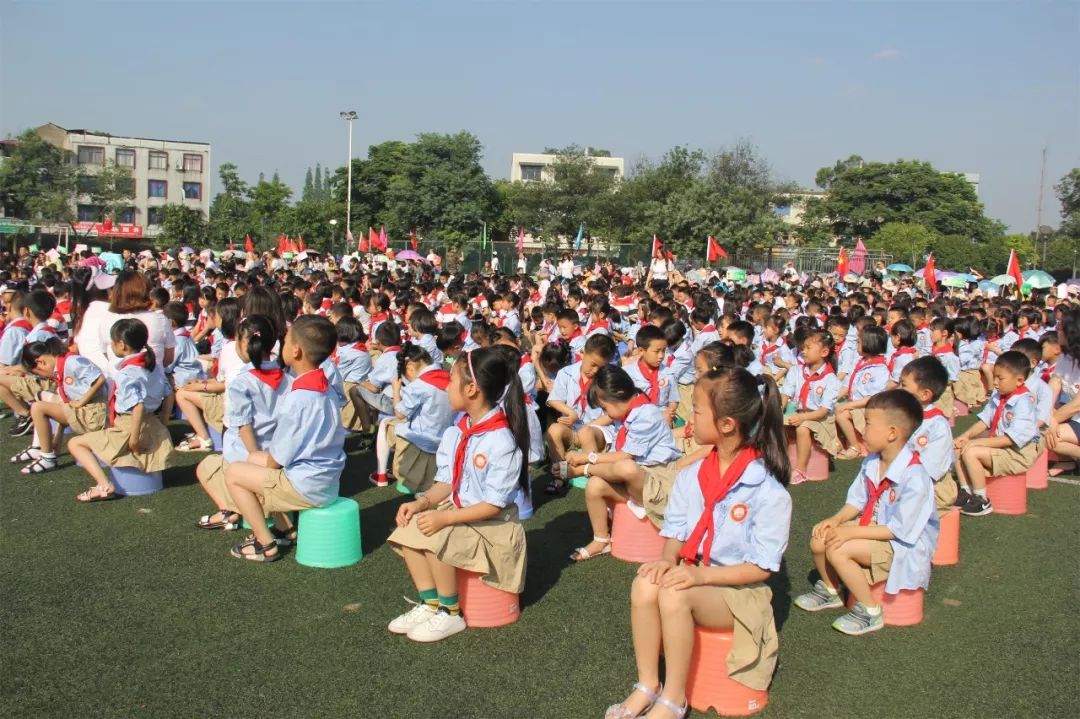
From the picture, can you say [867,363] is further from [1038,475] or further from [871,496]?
[871,496]

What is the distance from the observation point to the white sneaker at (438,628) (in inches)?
173

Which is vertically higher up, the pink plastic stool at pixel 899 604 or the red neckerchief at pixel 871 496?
the red neckerchief at pixel 871 496

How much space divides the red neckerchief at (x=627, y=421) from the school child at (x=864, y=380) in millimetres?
2934

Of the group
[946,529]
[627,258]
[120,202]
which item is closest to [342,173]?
[120,202]

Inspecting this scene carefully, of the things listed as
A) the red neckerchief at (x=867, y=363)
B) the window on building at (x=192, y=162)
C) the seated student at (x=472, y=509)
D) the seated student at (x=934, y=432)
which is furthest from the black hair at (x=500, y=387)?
the window on building at (x=192, y=162)

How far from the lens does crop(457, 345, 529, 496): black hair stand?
4.50 meters

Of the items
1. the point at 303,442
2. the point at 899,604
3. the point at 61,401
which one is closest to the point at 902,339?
the point at 899,604

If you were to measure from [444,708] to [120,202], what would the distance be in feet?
195

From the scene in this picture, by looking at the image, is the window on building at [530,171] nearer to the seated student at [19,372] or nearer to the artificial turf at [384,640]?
the seated student at [19,372]

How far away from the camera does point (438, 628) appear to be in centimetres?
441

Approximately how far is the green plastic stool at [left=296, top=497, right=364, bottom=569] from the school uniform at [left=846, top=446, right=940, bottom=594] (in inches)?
119

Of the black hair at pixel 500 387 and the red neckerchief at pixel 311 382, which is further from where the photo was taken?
the red neckerchief at pixel 311 382

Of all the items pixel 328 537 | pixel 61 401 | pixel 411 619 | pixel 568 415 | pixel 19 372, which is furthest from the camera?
pixel 19 372

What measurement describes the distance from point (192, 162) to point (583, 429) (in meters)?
65.2
